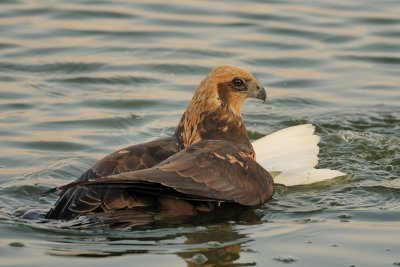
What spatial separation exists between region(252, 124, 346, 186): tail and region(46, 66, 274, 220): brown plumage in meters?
0.47

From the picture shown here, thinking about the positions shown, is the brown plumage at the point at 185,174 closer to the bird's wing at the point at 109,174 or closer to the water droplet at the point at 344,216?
the bird's wing at the point at 109,174

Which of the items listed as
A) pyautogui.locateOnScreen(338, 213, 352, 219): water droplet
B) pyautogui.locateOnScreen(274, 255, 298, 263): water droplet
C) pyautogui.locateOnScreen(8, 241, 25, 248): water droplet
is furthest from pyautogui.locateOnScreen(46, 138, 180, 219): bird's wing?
pyautogui.locateOnScreen(338, 213, 352, 219): water droplet

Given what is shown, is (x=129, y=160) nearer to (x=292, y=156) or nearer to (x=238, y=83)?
(x=238, y=83)

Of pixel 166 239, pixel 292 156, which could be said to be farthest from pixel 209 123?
pixel 166 239

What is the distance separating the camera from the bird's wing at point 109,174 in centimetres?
806

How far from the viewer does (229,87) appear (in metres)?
9.73

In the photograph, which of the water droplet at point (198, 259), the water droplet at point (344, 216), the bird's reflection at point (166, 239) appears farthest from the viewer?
the water droplet at point (344, 216)

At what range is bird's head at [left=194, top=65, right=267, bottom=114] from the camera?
966 centimetres

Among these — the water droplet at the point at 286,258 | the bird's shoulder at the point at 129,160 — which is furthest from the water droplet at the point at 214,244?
the bird's shoulder at the point at 129,160

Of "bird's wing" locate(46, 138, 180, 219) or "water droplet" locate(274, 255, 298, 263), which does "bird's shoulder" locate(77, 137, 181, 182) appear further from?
"water droplet" locate(274, 255, 298, 263)

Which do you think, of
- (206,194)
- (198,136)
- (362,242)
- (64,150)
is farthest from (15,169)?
(362,242)

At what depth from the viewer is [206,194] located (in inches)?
320

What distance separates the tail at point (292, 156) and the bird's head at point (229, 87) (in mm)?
666

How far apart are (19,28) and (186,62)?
2.66 m
